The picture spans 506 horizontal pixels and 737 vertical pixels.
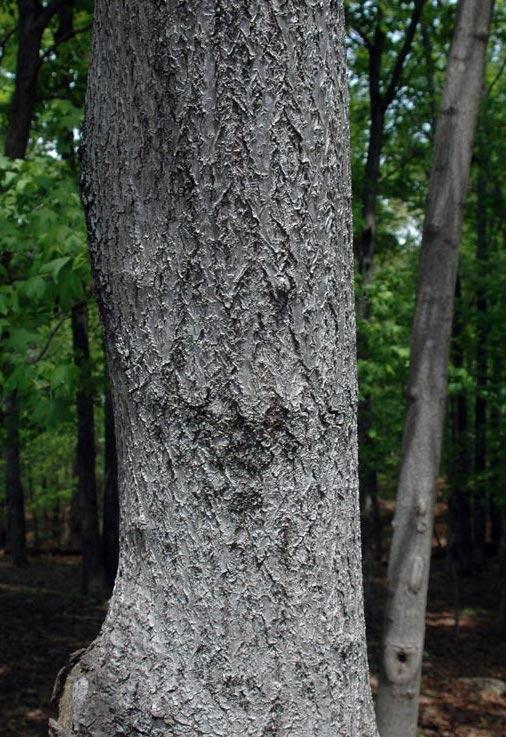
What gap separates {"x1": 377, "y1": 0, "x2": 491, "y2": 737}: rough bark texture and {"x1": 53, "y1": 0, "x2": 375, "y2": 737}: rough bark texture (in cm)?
334

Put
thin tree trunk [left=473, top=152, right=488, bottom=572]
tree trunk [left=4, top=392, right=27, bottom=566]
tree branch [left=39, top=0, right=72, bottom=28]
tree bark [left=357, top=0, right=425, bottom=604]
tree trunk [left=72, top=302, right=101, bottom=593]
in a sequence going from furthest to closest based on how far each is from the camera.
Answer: tree trunk [left=4, top=392, right=27, bottom=566] < tree trunk [left=72, top=302, right=101, bottom=593] < thin tree trunk [left=473, top=152, right=488, bottom=572] < tree bark [left=357, top=0, right=425, bottom=604] < tree branch [left=39, top=0, right=72, bottom=28]

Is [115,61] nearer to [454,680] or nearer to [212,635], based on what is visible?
[212,635]

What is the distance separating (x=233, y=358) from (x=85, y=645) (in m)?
9.59

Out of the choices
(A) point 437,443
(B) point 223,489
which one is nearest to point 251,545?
(B) point 223,489

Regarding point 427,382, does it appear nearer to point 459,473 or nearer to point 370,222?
point 370,222

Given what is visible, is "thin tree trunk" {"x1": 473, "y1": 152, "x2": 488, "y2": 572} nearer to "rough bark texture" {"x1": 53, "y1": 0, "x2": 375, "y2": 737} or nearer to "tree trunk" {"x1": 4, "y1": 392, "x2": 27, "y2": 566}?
"tree trunk" {"x1": 4, "y1": 392, "x2": 27, "y2": 566}

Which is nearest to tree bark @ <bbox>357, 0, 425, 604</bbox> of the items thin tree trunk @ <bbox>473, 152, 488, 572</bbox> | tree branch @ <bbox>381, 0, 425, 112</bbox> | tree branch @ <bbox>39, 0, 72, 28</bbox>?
tree branch @ <bbox>381, 0, 425, 112</bbox>

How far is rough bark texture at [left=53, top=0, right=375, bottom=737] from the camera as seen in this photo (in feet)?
4.27

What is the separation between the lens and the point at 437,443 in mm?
4723

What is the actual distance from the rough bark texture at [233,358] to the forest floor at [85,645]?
22.6 ft

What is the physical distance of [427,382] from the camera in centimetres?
476

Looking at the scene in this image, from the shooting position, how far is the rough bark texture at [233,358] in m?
1.30

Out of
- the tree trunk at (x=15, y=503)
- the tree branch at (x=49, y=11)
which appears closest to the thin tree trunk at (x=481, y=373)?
the tree branch at (x=49, y=11)

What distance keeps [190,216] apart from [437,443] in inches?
144
